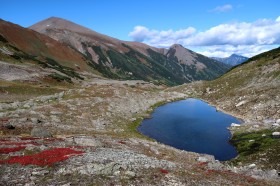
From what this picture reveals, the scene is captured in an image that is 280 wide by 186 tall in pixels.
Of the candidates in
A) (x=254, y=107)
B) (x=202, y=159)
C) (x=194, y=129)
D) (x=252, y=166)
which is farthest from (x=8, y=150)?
(x=254, y=107)

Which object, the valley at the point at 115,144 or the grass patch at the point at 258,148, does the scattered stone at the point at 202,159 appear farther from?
the grass patch at the point at 258,148

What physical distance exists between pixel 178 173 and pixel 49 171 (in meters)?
17.3

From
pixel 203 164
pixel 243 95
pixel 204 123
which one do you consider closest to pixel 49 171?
pixel 203 164

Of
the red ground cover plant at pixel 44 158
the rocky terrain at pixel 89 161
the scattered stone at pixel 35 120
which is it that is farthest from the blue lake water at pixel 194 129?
the red ground cover plant at pixel 44 158

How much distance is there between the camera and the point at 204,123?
352 ft

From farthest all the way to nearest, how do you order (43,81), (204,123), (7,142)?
(43,81) < (204,123) < (7,142)

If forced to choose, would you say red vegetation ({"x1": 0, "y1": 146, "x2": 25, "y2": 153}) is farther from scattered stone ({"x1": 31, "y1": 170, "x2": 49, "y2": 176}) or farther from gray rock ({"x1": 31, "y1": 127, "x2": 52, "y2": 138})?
gray rock ({"x1": 31, "y1": 127, "x2": 52, "y2": 138})

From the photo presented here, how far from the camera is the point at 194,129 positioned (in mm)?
98562

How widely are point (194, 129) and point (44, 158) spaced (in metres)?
62.7

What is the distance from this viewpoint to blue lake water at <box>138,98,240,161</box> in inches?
3029

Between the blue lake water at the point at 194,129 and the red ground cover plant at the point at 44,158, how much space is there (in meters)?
36.5

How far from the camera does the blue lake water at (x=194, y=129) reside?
76.9m

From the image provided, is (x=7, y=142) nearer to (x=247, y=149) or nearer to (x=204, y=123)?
(x=247, y=149)

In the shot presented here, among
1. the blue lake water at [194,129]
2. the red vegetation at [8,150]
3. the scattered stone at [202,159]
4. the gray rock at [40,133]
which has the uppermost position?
the red vegetation at [8,150]
